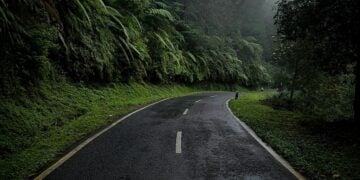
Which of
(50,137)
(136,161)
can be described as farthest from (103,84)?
(136,161)

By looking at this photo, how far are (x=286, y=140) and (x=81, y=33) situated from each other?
11388 mm

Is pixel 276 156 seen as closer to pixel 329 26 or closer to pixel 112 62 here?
pixel 329 26

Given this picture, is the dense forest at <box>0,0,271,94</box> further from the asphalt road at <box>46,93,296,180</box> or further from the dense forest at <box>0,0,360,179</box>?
the asphalt road at <box>46,93,296,180</box>

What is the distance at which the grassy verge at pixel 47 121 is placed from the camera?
6953mm

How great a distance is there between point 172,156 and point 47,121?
17.7 feet

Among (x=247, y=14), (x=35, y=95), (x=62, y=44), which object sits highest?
(x=247, y=14)

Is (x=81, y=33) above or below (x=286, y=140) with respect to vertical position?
above

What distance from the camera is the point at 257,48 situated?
4938 centimetres

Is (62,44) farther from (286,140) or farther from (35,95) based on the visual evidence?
(286,140)

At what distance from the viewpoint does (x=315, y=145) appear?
8289mm

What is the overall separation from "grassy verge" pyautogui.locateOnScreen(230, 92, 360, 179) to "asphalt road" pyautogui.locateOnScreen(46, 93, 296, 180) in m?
0.49

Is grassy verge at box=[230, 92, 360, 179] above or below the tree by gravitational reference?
A: below

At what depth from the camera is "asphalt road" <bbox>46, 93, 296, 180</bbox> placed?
6.02 m

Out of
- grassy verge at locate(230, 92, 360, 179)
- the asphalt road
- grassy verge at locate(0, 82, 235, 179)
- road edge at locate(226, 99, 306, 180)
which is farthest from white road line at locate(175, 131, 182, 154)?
grassy verge at locate(0, 82, 235, 179)
